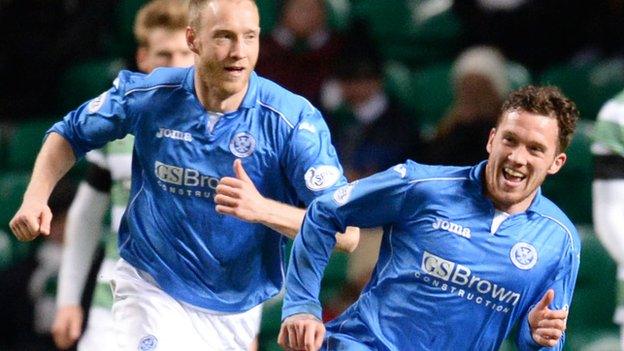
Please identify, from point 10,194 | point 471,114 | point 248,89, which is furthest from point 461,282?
point 10,194

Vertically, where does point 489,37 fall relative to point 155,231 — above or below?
above

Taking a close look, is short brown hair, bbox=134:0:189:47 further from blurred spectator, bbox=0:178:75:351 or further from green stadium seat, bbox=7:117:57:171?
green stadium seat, bbox=7:117:57:171

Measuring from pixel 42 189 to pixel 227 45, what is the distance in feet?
2.42

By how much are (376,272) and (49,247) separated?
367 cm

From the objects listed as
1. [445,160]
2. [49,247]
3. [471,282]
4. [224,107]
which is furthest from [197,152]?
[49,247]

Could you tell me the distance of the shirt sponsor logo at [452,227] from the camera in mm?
5020

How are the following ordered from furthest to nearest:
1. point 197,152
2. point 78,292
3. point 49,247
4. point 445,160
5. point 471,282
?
point 49,247 → point 445,160 → point 78,292 → point 197,152 → point 471,282

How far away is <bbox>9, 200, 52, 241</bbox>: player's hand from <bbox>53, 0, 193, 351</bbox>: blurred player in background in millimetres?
1166

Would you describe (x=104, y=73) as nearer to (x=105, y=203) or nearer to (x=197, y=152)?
(x=105, y=203)

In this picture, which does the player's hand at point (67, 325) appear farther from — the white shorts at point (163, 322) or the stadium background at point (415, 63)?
the stadium background at point (415, 63)

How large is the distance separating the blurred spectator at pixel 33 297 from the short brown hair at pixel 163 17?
2.07 metres

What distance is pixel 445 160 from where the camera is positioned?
7.59m

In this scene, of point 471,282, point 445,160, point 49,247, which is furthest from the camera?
point 49,247

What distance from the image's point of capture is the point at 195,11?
539cm
